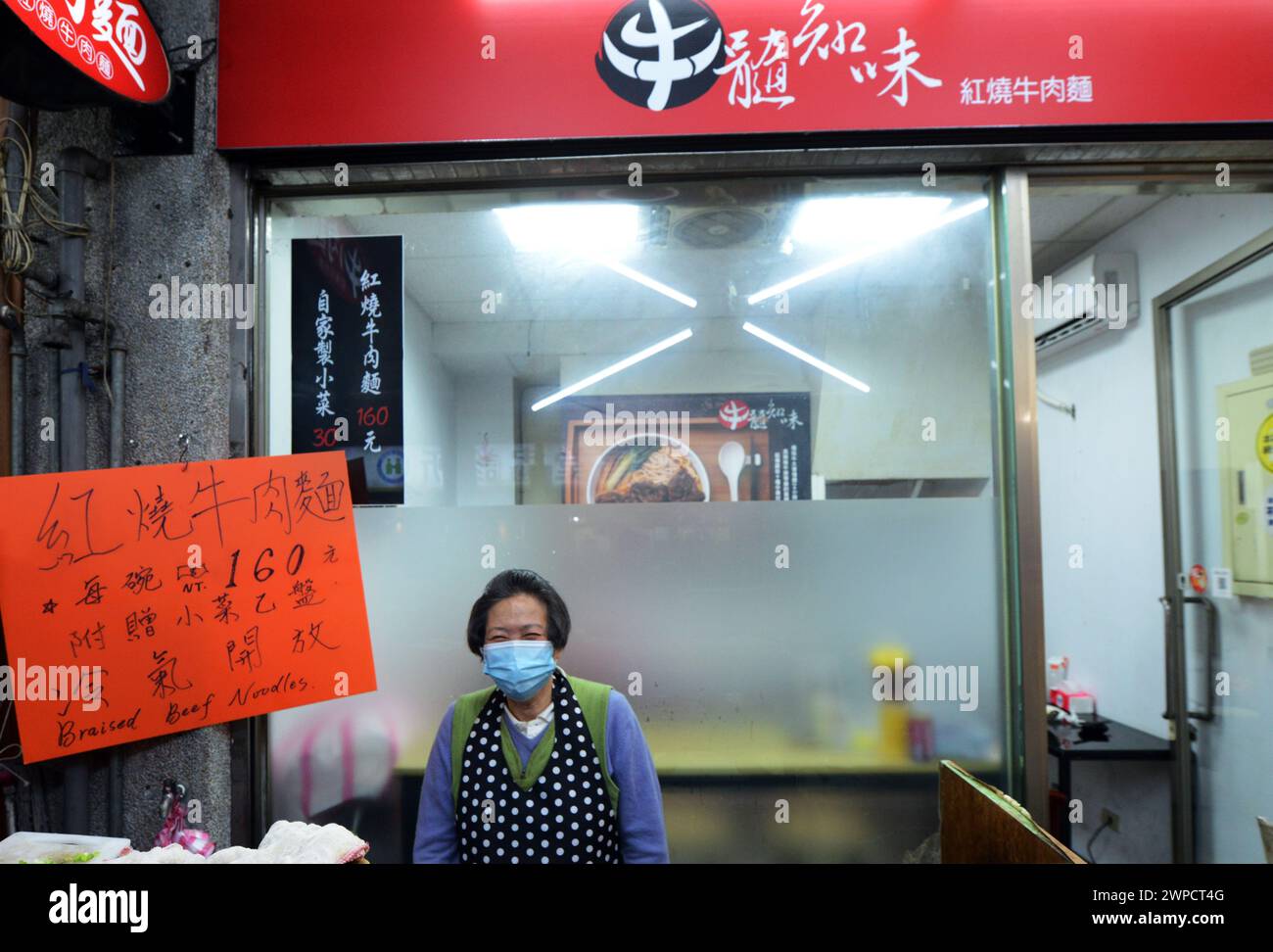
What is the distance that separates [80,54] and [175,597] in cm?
133

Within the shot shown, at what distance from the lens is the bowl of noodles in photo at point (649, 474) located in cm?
198

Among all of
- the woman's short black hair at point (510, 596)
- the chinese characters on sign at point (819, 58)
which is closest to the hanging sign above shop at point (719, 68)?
the chinese characters on sign at point (819, 58)

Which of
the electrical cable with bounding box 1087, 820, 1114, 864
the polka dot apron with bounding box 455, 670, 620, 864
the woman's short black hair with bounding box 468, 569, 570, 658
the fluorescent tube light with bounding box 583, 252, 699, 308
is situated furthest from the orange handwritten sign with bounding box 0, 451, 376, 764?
the electrical cable with bounding box 1087, 820, 1114, 864

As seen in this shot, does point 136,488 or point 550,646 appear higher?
point 136,488

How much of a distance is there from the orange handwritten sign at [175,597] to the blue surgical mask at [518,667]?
1.44 feet

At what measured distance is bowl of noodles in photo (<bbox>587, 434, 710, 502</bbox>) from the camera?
6.49 feet

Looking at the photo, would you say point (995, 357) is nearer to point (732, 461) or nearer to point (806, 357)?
point (806, 357)

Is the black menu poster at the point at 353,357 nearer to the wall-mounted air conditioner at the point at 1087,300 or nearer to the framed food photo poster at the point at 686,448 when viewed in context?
the framed food photo poster at the point at 686,448

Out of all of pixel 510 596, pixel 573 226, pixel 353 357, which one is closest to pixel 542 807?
pixel 510 596

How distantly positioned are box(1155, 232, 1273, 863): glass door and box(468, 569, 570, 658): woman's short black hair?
2.46 metres

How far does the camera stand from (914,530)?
1950mm
